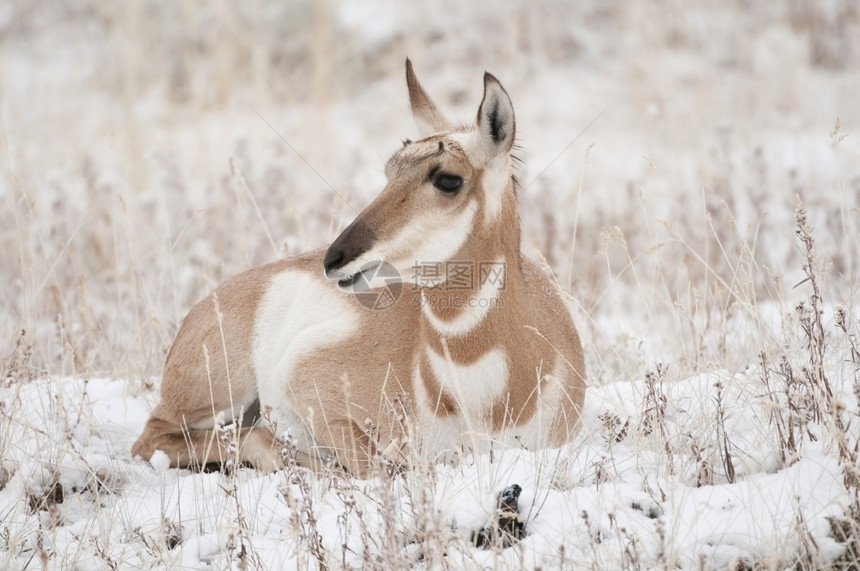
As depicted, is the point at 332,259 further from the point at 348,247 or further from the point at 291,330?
the point at 291,330

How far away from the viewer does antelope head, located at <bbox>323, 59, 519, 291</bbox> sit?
3.55 meters

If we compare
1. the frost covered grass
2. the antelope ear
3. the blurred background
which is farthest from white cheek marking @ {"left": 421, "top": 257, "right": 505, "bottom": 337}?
the blurred background

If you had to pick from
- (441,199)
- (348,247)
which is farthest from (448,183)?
(348,247)

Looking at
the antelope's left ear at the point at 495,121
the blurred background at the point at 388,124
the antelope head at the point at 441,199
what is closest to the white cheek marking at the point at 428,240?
the antelope head at the point at 441,199

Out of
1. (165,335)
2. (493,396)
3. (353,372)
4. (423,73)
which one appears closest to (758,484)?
(493,396)

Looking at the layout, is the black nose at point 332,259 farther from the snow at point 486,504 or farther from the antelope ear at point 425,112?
the antelope ear at point 425,112

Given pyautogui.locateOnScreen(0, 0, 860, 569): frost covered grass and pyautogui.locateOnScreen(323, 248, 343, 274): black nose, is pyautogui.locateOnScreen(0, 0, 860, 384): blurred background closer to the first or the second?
pyautogui.locateOnScreen(0, 0, 860, 569): frost covered grass

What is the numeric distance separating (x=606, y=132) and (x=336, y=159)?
12.9 ft

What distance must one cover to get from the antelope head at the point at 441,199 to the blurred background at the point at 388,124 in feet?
7.95

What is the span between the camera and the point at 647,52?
500 inches

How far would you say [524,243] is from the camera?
8.93 meters

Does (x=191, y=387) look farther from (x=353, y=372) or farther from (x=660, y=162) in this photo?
(x=660, y=162)

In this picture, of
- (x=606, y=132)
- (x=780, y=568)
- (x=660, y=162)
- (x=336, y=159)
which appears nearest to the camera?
(x=780, y=568)

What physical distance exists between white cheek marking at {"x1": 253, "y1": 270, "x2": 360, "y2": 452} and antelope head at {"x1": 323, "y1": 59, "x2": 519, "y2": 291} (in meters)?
0.81
